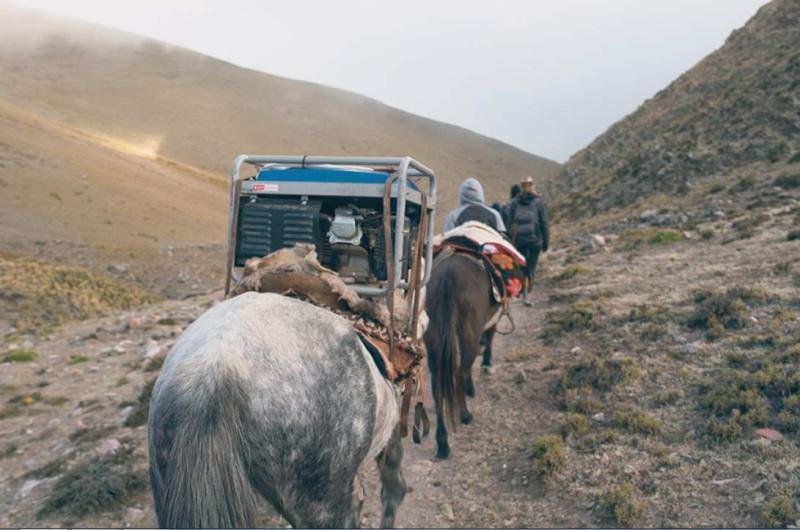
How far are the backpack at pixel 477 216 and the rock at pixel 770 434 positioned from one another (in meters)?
4.06

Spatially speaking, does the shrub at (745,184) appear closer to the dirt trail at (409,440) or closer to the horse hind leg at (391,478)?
the dirt trail at (409,440)

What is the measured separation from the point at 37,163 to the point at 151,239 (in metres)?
12.4

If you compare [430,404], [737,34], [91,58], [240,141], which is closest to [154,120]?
[240,141]

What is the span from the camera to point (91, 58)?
9944cm

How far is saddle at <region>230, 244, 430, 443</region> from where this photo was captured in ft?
11.7

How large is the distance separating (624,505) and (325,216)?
11.2 feet

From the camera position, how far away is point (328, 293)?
3.65 metres

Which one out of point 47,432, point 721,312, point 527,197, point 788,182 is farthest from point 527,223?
point 788,182

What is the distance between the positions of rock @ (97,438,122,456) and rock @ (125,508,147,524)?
1.05 meters

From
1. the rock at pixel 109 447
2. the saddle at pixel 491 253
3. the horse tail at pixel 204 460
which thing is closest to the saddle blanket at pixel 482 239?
the saddle at pixel 491 253

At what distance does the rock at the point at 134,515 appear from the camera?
5.11 meters

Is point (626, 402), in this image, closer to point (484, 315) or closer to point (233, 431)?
point (484, 315)

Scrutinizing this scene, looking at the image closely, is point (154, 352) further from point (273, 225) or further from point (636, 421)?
point (636, 421)

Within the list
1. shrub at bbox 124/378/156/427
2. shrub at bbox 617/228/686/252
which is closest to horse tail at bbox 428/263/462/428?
shrub at bbox 124/378/156/427
